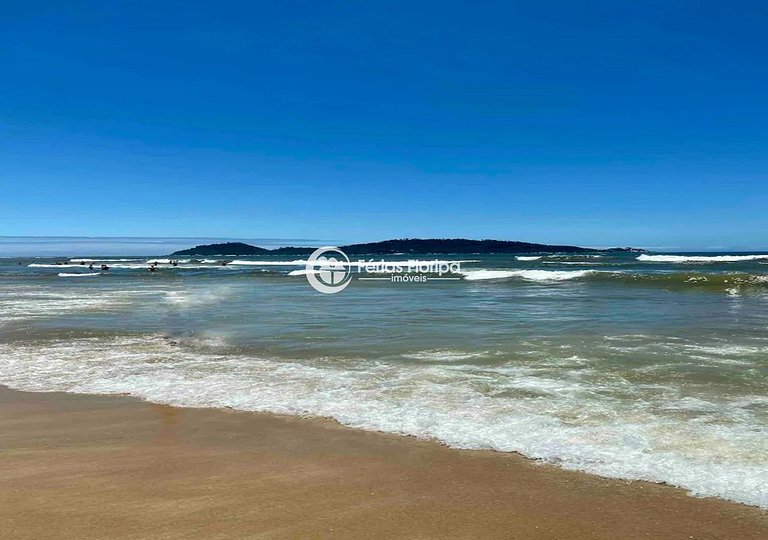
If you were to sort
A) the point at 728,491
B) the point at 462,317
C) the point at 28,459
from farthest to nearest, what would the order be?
the point at 462,317 < the point at 28,459 < the point at 728,491

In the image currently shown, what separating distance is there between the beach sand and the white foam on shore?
0.35 m

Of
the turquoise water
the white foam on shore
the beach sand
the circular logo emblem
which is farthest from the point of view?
the circular logo emblem

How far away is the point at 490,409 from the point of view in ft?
18.8

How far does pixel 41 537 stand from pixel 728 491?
4.38 m

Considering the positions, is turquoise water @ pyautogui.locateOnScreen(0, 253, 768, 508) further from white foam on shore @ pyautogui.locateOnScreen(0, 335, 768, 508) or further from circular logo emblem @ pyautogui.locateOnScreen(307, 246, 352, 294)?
circular logo emblem @ pyautogui.locateOnScreen(307, 246, 352, 294)

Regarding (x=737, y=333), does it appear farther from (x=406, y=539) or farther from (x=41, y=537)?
(x=41, y=537)

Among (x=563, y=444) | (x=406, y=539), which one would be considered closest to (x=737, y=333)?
(x=563, y=444)

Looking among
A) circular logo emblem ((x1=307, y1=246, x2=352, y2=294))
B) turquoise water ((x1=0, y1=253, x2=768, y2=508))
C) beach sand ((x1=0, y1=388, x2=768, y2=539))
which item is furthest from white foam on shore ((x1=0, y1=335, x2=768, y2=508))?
circular logo emblem ((x1=307, y1=246, x2=352, y2=294))

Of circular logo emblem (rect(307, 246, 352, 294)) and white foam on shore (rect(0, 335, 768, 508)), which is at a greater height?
circular logo emblem (rect(307, 246, 352, 294))

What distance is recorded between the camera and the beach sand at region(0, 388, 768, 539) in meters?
3.27

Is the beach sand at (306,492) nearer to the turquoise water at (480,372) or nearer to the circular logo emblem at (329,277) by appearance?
the turquoise water at (480,372)

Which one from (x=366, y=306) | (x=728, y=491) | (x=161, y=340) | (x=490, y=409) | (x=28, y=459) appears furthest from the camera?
(x=366, y=306)

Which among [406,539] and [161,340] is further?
[161,340]

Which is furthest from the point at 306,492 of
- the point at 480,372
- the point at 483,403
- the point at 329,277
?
the point at 329,277
